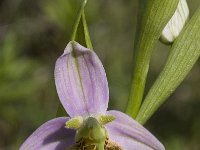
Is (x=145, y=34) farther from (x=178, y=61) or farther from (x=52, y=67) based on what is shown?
(x=52, y=67)

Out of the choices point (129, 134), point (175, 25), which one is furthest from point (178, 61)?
point (129, 134)

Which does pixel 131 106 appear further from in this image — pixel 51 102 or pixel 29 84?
pixel 51 102

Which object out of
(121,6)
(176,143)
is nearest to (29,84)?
(176,143)

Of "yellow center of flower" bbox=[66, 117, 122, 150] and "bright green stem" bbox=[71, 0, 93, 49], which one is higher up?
"bright green stem" bbox=[71, 0, 93, 49]

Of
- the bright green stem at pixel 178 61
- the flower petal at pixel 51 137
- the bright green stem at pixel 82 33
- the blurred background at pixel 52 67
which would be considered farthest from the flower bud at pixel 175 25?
the blurred background at pixel 52 67

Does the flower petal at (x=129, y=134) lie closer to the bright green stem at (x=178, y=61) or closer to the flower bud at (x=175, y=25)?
the bright green stem at (x=178, y=61)

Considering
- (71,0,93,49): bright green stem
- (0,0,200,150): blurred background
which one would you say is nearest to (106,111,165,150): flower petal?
(71,0,93,49): bright green stem

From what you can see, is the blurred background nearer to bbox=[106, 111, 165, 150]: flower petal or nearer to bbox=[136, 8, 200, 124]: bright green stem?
bbox=[136, 8, 200, 124]: bright green stem

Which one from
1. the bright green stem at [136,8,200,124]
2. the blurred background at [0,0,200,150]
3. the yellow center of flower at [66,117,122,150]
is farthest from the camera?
the blurred background at [0,0,200,150]
